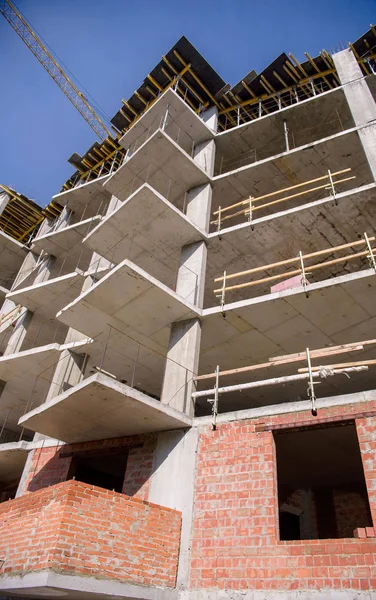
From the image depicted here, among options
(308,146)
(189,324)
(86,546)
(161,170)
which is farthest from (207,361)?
(86,546)

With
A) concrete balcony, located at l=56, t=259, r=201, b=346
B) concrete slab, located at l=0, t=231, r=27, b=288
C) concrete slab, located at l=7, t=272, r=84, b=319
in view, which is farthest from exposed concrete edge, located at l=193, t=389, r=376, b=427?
concrete slab, located at l=0, t=231, r=27, b=288

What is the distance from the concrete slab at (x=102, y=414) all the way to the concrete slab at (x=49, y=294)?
20.8ft

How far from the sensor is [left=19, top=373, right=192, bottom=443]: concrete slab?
24.9 feet

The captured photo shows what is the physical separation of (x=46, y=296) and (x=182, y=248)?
6.19 meters

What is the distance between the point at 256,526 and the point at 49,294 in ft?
37.7

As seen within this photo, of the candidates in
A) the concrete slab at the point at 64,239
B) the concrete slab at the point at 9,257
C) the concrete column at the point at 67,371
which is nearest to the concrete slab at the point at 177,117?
the concrete slab at the point at 64,239

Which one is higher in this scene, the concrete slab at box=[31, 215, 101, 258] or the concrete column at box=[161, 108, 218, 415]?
the concrete slab at box=[31, 215, 101, 258]

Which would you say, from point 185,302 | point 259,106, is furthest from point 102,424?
point 259,106

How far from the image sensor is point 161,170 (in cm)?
1382

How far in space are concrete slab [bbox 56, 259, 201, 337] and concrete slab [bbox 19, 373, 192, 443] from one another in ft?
9.17

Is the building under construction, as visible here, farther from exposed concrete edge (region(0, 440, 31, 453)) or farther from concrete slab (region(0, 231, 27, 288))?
concrete slab (region(0, 231, 27, 288))

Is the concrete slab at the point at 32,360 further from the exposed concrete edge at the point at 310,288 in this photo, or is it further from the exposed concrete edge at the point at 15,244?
the exposed concrete edge at the point at 15,244

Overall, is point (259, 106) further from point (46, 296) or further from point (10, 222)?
point (10, 222)

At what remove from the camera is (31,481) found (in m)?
11.1
